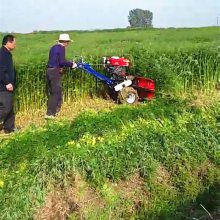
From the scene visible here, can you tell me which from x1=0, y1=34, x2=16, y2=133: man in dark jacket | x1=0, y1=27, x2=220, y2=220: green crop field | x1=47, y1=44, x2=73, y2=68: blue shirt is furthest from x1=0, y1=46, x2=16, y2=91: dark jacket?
x1=47, y1=44, x2=73, y2=68: blue shirt

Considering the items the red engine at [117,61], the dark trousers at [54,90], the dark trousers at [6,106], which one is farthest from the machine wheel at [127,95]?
the dark trousers at [6,106]

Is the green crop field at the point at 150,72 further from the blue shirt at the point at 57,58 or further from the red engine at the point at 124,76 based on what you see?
the blue shirt at the point at 57,58

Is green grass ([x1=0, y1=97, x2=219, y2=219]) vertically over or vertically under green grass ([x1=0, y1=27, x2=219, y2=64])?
under

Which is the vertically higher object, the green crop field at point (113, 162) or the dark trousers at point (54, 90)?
the dark trousers at point (54, 90)

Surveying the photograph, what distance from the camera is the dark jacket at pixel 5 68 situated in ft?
28.7

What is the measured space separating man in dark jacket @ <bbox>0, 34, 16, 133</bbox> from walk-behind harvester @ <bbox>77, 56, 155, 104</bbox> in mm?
2429

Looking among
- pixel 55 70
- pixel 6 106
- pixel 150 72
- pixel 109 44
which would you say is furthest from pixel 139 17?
pixel 6 106

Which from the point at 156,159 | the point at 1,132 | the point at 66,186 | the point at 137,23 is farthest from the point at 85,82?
the point at 137,23

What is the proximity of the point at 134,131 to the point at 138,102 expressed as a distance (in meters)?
3.06

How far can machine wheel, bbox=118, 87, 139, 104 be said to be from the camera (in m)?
11.0

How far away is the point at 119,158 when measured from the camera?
24.9ft

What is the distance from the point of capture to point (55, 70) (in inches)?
398

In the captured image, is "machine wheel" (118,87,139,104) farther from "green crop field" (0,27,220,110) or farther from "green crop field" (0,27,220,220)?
"green crop field" (0,27,220,220)

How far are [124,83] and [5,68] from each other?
3.19 metres
